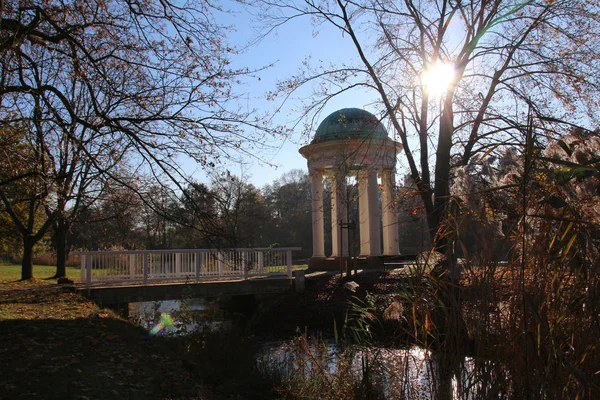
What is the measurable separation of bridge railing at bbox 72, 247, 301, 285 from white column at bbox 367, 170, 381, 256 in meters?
6.10

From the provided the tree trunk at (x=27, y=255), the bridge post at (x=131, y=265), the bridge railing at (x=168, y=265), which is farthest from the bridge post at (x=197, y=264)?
the tree trunk at (x=27, y=255)

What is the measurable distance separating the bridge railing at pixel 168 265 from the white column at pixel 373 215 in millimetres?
6101

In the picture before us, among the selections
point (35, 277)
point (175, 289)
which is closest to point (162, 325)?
point (175, 289)

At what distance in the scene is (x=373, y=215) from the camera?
2238 centimetres

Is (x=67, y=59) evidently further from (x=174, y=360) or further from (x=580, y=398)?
(x=580, y=398)

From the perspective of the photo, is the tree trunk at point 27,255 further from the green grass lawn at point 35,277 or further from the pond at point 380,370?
the pond at point 380,370

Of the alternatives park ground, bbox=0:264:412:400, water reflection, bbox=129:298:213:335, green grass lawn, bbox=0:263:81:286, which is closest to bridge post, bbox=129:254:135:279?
green grass lawn, bbox=0:263:81:286

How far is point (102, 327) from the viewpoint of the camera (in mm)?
8414

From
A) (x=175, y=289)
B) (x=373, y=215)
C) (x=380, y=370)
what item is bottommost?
(x=175, y=289)

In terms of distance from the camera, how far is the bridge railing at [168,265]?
1465 centimetres

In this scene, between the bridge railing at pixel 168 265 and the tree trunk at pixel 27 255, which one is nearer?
the bridge railing at pixel 168 265

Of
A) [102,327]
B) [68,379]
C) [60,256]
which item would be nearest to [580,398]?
[68,379]

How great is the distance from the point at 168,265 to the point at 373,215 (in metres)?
10.4

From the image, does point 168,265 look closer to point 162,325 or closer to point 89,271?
point 89,271
